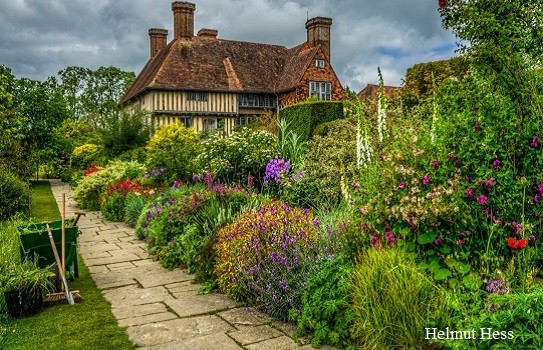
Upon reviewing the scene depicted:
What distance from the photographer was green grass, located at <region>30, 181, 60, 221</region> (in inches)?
535

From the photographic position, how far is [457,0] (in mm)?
4480

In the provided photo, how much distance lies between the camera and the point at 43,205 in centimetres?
1620

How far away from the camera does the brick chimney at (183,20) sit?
33.6m

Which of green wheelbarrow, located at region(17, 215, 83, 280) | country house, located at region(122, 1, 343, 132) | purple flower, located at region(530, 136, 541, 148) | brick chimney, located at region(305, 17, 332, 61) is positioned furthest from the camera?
brick chimney, located at region(305, 17, 332, 61)

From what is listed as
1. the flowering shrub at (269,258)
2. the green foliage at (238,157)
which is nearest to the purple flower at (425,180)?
the flowering shrub at (269,258)

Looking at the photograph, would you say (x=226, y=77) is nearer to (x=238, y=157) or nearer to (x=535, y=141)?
(x=238, y=157)

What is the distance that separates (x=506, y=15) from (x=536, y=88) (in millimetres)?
784

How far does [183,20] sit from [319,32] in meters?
9.15

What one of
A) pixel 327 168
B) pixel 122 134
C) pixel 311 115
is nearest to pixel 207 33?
pixel 122 134

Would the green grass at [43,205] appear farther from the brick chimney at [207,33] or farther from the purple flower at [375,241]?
the brick chimney at [207,33]

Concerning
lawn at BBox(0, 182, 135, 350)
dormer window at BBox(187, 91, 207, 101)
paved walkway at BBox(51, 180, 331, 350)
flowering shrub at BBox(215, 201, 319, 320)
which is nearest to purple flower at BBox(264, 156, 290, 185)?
paved walkway at BBox(51, 180, 331, 350)

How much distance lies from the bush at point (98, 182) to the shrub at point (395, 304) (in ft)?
39.4

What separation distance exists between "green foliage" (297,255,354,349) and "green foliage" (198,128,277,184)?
6457 mm

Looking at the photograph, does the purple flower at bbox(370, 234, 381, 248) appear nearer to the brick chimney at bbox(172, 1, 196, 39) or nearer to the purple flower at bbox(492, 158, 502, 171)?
the purple flower at bbox(492, 158, 502, 171)
